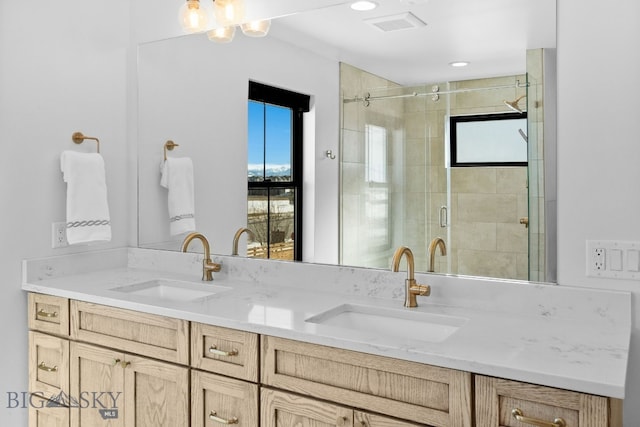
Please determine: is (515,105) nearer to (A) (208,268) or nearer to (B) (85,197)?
(A) (208,268)

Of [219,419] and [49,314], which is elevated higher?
[49,314]

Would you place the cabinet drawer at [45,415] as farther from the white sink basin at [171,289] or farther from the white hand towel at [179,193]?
the white hand towel at [179,193]

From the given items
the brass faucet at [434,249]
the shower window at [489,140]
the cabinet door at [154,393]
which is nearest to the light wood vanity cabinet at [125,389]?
the cabinet door at [154,393]

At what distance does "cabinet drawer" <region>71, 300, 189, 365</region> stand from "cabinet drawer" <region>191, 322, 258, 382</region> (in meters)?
0.05

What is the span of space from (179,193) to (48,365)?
891 mm

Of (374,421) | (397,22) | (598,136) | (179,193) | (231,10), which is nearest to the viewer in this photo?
(374,421)

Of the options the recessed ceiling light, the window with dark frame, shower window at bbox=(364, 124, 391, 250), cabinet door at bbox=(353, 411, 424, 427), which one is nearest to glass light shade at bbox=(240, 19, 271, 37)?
the window with dark frame

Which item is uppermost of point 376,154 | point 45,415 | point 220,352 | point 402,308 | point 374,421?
point 376,154

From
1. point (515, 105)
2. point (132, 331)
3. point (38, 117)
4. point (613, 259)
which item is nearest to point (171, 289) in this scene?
point (132, 331)

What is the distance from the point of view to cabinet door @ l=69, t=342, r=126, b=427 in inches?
75.1

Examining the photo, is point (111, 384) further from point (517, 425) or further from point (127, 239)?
point (517, 425)

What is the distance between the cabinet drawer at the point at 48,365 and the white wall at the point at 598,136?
1.82 meters

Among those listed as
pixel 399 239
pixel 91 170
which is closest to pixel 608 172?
pixel 399 239

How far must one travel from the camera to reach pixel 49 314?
2.13 m
